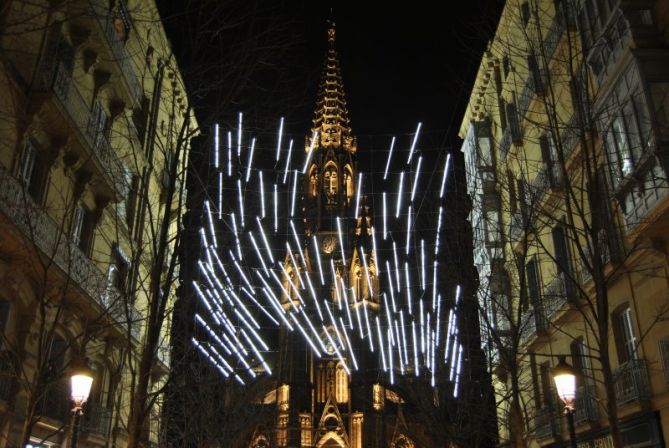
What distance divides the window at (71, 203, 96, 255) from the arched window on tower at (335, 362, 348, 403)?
42075 mm

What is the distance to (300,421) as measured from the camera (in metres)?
53.2

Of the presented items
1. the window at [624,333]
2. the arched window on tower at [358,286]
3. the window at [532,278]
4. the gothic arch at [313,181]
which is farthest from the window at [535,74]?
the gothic arch at [313,181]

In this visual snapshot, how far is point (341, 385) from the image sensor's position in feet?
191

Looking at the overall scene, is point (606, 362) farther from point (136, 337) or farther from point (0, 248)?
point (136, 337)

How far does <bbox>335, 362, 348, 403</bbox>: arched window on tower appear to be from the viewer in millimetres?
57656

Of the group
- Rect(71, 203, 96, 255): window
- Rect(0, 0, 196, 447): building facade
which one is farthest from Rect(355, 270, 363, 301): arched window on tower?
Rect(71, 203, 96, 255): window

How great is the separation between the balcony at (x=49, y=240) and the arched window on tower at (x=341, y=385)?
42.0 metres

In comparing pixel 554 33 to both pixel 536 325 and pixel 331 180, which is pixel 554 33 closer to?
pixel 536 325

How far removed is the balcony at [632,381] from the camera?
13672 millimetres

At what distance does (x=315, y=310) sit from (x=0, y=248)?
44451mm

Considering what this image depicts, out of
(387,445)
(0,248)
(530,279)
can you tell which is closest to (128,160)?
(0,248)

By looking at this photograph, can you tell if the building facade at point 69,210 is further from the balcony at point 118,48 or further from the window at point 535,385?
the window at point 535,385

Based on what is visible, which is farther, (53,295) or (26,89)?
(53,295)

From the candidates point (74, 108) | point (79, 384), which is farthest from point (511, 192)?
point (74, 108)
